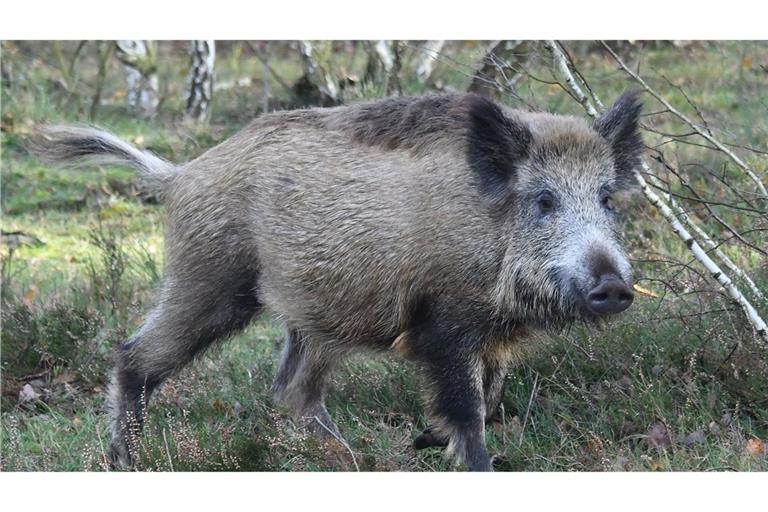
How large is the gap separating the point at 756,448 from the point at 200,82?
722 centimetres

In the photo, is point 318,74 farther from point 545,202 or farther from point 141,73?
point 545,202

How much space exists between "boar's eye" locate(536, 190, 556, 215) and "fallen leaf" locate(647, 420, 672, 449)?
1.08 m

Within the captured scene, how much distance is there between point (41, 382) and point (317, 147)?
2.30 meters

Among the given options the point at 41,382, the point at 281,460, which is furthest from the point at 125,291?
the point at 281,460

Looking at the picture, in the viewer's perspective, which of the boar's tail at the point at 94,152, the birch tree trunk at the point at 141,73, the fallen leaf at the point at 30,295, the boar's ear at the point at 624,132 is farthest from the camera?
the birch tree trunk at the point at 141,73

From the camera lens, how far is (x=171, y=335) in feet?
17.1

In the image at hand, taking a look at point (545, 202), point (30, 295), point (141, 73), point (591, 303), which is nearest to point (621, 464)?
point (591, 303)

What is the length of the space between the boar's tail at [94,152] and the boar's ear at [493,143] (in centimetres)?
171

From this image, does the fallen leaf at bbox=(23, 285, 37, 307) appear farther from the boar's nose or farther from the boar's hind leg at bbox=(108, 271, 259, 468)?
the boar's nose

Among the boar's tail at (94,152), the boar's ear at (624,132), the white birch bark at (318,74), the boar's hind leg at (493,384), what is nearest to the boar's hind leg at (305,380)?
the boar's hind leg at (493,384)

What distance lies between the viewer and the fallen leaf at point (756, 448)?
454cm

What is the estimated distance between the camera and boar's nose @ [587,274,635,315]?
4023 millimetres

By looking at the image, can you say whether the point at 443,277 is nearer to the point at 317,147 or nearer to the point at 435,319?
the point at 435,319

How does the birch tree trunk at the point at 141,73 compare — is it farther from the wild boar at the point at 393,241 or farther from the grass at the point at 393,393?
the wild boar at the point at 393,241
